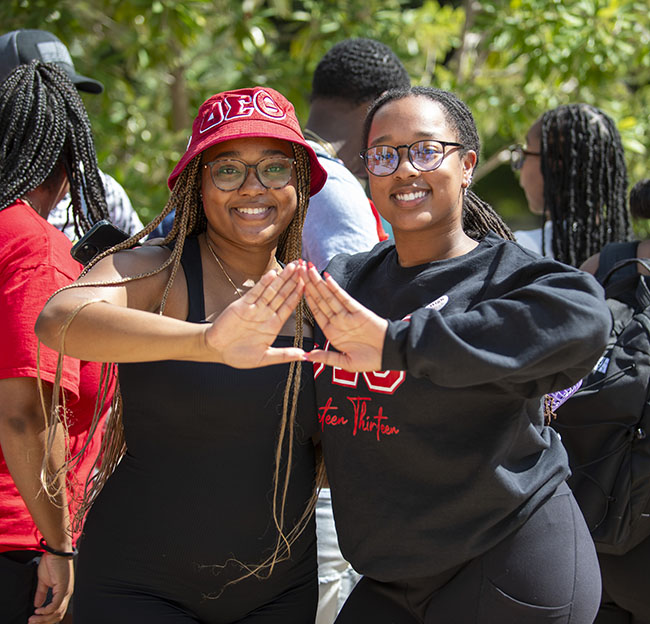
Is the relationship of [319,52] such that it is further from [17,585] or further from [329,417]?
[17,585]

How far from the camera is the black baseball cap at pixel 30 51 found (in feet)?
11.3

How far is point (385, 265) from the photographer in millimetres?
2334

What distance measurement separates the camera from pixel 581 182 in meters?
3.81

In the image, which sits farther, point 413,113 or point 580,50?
point 580,50

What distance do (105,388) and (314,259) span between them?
0.95 m

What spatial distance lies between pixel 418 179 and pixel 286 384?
0.68 metres

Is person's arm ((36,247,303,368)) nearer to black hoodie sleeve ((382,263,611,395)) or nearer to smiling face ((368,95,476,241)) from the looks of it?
black hoodie sleeve ((382,263,611,395))

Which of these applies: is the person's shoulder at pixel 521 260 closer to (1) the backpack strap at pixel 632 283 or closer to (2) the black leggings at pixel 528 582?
(2) the black leggings at pixel 528 582

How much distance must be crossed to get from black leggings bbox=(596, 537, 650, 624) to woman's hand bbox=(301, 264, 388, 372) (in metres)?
1.49

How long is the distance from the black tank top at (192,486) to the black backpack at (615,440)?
3.72 feet

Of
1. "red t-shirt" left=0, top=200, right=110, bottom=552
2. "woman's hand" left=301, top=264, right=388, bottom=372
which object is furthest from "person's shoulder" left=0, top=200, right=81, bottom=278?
"woman's hand" left=301, top=264, right=388, bottom=372

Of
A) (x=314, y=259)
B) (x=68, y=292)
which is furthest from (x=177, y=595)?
(x=314, y=259)

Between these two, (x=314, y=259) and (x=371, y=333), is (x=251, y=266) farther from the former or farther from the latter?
(x=371, y=333)

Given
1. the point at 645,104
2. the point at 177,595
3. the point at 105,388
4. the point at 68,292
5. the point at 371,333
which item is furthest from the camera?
the point at 645,104
